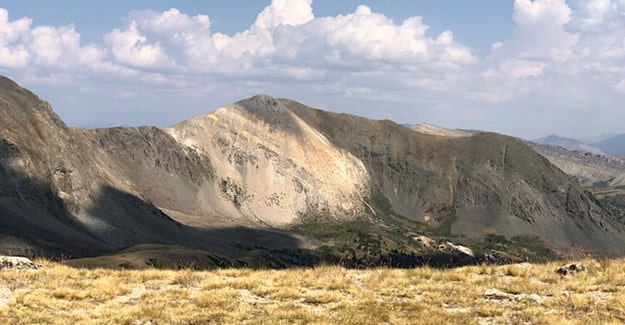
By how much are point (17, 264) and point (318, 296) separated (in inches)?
451

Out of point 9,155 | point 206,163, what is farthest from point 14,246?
point 206,163

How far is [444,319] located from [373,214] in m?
185

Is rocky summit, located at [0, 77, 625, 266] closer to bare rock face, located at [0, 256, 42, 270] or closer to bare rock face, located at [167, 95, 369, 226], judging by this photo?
bare rock face, located at [167, 95, 369, 226]

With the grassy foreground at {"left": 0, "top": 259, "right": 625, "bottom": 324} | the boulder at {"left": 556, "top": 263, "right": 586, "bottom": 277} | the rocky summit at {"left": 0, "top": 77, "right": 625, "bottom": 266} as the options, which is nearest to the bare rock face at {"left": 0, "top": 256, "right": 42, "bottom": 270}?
the grassy foreground at {"left": 0, "top": 259, "right": 625, "bottom": 324}

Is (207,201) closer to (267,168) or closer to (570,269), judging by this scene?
(267,168)

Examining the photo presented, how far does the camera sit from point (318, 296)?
47.1 ft

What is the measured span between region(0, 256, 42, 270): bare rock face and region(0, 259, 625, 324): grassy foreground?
25.0 inches

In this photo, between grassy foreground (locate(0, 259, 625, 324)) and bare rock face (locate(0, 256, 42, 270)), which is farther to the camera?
bare rock face (locate(0, 256, 42, 270))

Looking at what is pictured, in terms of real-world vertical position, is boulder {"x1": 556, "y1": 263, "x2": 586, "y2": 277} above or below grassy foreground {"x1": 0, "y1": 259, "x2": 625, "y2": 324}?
above

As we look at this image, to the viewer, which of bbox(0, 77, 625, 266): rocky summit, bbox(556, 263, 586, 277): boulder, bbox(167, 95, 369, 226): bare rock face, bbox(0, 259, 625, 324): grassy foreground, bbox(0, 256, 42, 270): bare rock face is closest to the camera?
bbox(0, 259, 625, 324): grassy foreground

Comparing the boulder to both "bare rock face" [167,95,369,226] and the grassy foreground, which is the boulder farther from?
"bare rock face" [167,95,369,226]

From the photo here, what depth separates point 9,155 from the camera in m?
99.2

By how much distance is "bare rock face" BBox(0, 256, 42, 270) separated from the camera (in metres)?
18.0

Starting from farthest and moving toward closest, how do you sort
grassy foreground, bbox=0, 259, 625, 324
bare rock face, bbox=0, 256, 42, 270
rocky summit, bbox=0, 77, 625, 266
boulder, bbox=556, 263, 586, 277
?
rocky summit, bbox=0, 77, 625, 266 < bare rock face, bbox=0, 256, 42, 270 < boulder, bbox=556, 263, 586, 277 < grassy foreground, bbox=0, 259, 625, 324
